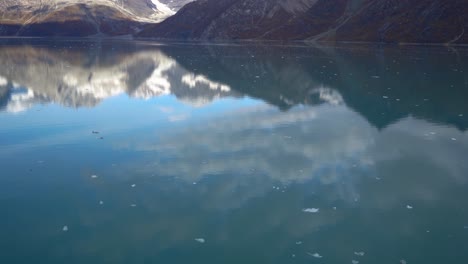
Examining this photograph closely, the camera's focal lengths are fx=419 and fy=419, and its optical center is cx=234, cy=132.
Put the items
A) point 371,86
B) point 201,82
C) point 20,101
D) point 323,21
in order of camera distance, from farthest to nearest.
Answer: point 323,21 → point 201,82 → point 371,86 → point 20,101

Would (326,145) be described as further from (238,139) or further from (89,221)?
(89,221)

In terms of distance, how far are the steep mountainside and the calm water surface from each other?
81.8 metres

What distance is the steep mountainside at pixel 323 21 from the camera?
101m

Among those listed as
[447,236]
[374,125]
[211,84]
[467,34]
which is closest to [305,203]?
[447,236]

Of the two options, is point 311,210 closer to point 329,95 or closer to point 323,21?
point 329,95

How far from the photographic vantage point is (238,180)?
45.6 feet

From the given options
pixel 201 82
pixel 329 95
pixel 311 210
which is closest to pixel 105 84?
pixel 201 82

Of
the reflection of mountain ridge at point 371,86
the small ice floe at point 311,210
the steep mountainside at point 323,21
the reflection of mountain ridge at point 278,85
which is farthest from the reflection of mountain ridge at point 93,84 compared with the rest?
the steep mountainside at point 323,21

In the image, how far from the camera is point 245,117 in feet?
76.7

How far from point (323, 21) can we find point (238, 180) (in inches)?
5494

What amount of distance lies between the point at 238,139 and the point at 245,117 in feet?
16.0

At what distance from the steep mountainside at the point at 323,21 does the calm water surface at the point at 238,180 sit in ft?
268

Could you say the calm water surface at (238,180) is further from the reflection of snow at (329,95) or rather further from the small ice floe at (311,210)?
the reflection of snow at (329,95)

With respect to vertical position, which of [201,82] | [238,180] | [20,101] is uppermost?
[238,180]
